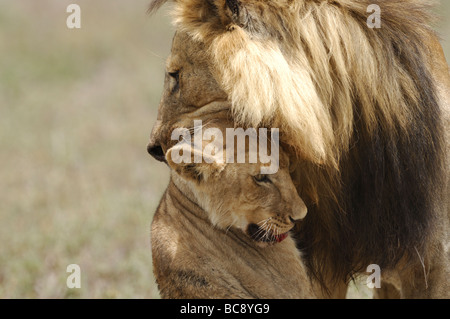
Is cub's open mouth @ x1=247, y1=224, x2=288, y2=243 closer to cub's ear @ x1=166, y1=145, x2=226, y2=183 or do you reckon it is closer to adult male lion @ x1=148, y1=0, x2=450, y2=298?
adult male lion @ x1=148, y1=0, x2=450, y2=298

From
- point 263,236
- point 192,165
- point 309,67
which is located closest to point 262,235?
point 263,236

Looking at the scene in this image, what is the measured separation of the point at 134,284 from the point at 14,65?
Answer: 711cm

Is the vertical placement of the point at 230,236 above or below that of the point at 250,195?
below

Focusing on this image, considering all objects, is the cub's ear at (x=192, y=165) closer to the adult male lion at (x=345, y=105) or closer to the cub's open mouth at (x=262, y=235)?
the adult male lion at (x=345, y=105)

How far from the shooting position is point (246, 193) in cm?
283

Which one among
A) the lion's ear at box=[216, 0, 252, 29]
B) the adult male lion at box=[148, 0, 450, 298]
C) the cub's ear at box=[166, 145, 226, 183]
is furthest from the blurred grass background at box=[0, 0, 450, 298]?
the cub's ear at box=[166, 145, 226, 183]

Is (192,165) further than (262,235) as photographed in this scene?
No

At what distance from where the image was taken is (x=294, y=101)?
245 cm

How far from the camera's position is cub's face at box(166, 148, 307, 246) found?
9.10 ft

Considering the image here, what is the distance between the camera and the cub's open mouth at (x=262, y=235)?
291cm

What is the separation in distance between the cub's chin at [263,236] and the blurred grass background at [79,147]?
125cm

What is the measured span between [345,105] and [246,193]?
523 mm

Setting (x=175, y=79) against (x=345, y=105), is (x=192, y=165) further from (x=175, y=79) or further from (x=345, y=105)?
(x=345, y=105)
